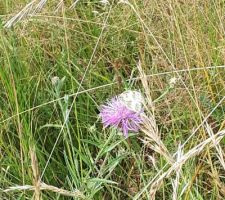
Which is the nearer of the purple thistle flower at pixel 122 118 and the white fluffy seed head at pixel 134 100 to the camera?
the white fluffy seed head at pixel 134 100

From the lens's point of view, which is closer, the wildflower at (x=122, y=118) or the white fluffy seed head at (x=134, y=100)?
the white fluffy seed head at (x=134, y=100)

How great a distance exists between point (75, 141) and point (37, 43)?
458 mm

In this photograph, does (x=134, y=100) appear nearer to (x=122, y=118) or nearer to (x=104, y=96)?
(x=122, y=118)

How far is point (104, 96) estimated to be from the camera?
1555 mm

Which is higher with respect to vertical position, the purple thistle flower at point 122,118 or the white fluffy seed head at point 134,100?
the white fluffy seed head at point 134,100

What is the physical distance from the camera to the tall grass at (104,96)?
118 cm

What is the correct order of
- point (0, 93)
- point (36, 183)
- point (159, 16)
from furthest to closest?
1. point (159, 16)
2. point (0, 93)
3. point (36, 183)

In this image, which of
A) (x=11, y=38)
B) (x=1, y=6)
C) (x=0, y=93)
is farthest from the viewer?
(x=1, y=6)

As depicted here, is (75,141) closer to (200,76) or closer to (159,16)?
(200,76)

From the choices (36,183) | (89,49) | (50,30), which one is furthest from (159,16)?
(36,183)

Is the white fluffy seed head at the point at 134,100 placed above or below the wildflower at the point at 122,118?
above

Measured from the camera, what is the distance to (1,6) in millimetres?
2146

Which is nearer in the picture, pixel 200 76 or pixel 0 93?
pixel 200 76

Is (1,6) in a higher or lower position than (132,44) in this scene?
higher
